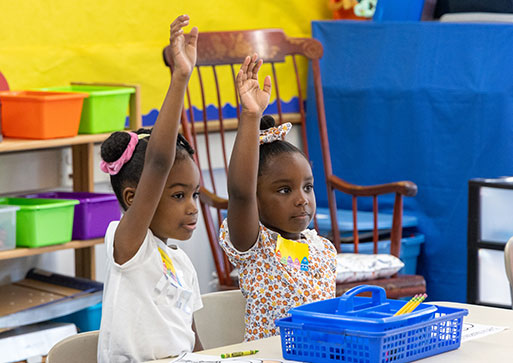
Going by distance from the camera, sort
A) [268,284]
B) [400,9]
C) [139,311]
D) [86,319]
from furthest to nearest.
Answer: [400,9], [86,319], [268,284], [139,311]

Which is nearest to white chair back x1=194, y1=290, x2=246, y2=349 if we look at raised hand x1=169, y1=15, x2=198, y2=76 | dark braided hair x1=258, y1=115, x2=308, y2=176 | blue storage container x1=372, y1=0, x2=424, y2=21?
dark braided hair x1=258, y1=115, x2=308, y2=176

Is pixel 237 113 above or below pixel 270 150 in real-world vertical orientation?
above

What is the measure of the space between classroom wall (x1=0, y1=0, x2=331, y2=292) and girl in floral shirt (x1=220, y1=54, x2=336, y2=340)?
137cm

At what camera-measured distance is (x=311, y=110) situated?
380 centimetres

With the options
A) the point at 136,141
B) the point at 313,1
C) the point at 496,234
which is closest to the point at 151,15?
the point at 313,1

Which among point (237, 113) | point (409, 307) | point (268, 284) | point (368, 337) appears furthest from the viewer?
point (237, 113)

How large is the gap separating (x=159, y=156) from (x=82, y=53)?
5.68 feet

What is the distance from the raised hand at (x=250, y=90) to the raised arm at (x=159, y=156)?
130 mm

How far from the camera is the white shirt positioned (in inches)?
62.5

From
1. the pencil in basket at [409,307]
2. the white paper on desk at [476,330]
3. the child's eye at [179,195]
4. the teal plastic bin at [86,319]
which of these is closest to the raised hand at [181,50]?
the child's eye at [179,195]

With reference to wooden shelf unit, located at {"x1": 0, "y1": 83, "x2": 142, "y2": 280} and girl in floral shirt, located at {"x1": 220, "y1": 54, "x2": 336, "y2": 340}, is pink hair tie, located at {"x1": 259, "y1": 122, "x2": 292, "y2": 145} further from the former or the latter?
wooden shelf unit, located at {"x1": 0, "y1": 83, "x2": 142, "y2": 280}

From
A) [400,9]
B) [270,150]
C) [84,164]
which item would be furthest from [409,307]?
[400,9]

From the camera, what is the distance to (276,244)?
5.99 feet

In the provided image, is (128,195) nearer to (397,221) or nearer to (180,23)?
(180,23)
